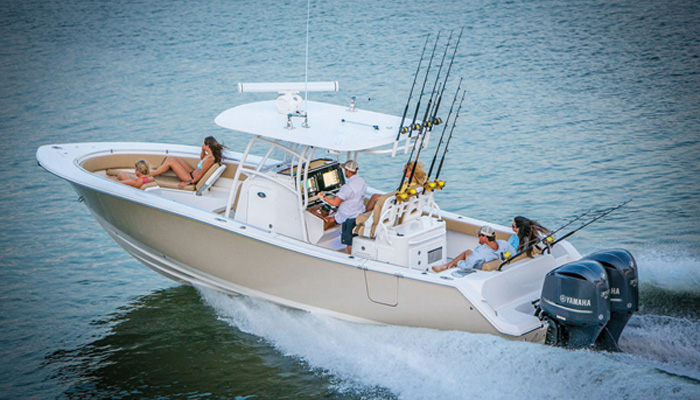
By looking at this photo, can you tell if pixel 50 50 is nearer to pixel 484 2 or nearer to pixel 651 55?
pixel 484 2

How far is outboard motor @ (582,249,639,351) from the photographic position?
6.87 metres

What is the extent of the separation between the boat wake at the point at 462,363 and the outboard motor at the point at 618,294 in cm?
15

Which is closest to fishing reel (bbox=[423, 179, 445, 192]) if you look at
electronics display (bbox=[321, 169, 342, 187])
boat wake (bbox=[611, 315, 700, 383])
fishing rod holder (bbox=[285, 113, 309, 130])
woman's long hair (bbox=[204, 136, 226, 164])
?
electronics display (bbox=[321, 169, 342, 187])

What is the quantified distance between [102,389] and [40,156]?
2.79 meters

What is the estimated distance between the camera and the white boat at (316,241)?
7320 millimetres

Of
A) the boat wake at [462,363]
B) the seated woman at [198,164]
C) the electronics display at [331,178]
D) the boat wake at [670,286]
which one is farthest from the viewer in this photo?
the seated woman at [198,164]

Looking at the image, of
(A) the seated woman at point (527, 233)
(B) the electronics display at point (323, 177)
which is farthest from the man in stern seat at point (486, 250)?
(B) the electronics display at point (323, 177)

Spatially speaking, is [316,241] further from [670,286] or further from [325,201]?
[670,286]

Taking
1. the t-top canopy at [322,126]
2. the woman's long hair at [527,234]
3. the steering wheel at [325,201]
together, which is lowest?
the woman's long hair at [527,234]

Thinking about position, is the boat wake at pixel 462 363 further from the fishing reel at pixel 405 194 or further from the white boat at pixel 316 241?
the fishing reel at pixel 405 194

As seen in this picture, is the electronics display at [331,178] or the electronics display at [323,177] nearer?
the electronics display at [323,177]

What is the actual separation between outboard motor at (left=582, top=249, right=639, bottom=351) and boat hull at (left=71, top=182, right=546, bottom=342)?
0.53 meters

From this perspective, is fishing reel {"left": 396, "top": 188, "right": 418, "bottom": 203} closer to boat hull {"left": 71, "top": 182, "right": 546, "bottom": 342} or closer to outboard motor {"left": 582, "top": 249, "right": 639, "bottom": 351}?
boat hull {"left": 71, "top": 182, "right": 546, "bottom": 342}

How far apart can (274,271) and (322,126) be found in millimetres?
1423
